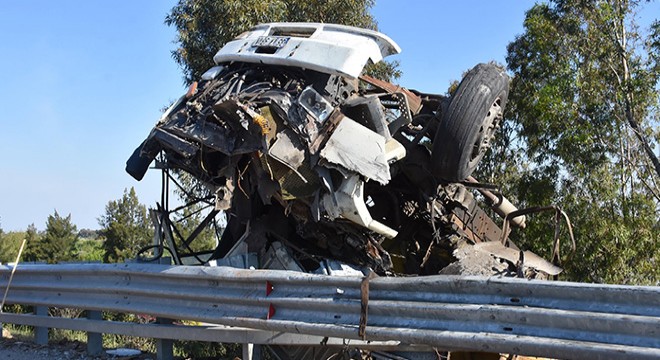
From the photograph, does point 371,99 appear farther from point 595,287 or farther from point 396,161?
point 595,287

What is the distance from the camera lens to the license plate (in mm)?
5246

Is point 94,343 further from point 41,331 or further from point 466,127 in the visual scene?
point 466,127

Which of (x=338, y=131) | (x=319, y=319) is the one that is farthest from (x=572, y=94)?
(x=319, y=319)

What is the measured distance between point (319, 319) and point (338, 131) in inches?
57.2

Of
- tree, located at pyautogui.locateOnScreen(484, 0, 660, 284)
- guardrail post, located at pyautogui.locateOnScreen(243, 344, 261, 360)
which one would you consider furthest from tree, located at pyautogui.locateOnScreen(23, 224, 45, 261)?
guardrail post, located at pyautogui.locateOnScreen(243, 344, 261, 360)

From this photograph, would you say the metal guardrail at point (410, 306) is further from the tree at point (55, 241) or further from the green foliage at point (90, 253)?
the tree at point (55, 241)

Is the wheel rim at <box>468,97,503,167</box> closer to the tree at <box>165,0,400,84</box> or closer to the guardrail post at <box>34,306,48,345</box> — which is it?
the guardrail post at <box>34,306,48,345</box>

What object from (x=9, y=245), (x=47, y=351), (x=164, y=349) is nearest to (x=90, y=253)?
(x=9, y=245)

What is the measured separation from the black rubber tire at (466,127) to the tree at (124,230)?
20.0 metres

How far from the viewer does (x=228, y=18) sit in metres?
14.1

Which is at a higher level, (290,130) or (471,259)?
(290,130)

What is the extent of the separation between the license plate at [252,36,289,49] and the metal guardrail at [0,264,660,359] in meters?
1.85


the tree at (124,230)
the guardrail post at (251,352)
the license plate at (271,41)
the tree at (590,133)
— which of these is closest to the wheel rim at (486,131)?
the license plate at (271,41)

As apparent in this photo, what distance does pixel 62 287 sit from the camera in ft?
18.0
